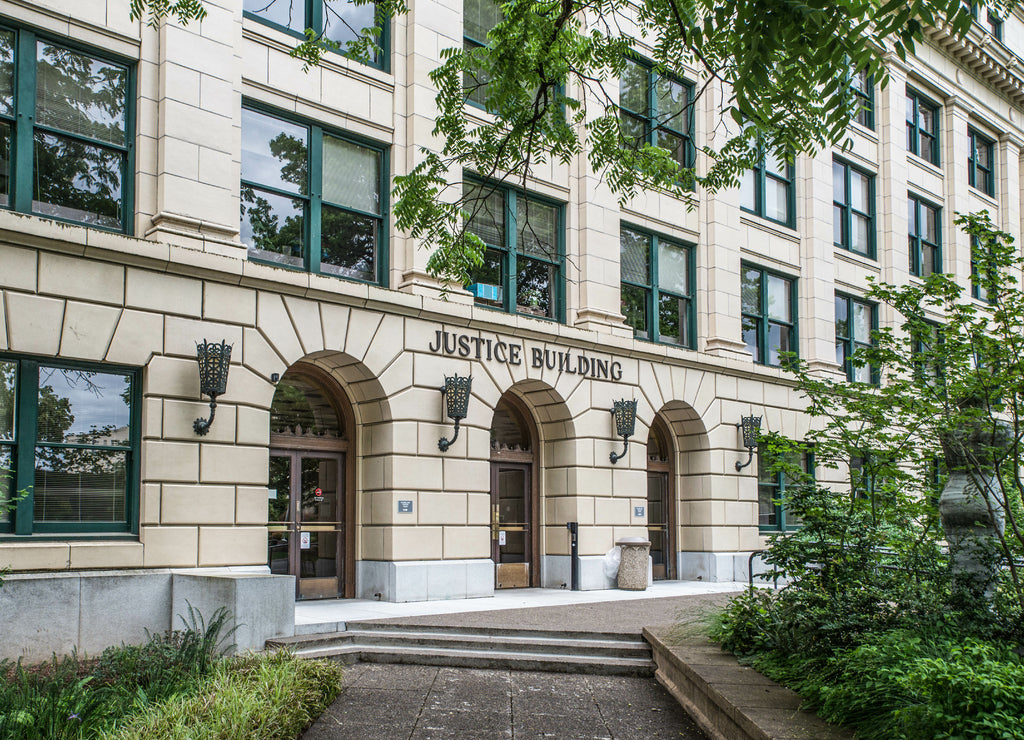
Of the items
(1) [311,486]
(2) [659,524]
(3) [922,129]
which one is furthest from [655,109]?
(3) [922,129]

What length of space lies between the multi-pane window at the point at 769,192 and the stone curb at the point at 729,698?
15.6 meters

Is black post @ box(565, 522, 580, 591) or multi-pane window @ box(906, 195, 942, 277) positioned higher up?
multi-pane window @ box(906, 195, 942, 277)

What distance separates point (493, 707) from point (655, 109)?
50.9ft

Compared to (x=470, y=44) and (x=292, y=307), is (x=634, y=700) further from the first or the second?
(x=470, y=44)

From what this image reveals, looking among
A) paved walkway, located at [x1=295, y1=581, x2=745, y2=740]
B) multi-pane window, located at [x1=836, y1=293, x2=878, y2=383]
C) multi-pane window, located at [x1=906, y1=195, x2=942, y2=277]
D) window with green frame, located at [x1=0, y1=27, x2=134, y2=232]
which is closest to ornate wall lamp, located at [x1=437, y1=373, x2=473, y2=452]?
paved walkway, located at [x1=295, y1=581, x2=745, y2=740]

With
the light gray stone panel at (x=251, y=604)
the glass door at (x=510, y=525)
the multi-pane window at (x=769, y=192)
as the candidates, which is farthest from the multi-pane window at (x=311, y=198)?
the multi-pane window at (x=769, y=192)

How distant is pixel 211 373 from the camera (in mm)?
13250

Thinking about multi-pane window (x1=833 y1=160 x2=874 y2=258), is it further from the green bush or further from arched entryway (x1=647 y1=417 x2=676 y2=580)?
the green bush

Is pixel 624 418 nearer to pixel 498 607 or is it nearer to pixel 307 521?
pixel 498 607

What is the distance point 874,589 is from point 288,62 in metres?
11.9

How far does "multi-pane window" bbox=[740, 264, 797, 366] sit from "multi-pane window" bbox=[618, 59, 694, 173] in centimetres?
359

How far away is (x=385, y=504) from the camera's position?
15.9 meters

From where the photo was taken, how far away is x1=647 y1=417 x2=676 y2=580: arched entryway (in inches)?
859

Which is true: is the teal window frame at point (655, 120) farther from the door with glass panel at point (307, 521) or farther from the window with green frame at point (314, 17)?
the door with glass panel at point (307, 521)
